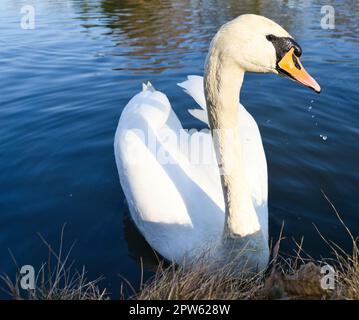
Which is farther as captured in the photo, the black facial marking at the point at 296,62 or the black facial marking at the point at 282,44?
the black facial marking at the point at 296,62

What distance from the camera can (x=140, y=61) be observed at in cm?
1239

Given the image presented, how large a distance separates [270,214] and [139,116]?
2158 millimetres

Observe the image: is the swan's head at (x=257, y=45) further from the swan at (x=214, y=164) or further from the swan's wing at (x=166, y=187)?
the swan's wing at (x=166, y=187)

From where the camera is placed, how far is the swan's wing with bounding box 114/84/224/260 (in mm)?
4093

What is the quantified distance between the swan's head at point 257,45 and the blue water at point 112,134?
2.29 m

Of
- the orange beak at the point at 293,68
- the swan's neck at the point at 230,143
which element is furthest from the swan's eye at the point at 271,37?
the swan's neck at the point at 230,143

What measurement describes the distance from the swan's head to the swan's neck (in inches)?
5.1

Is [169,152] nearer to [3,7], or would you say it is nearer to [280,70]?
[280,70]

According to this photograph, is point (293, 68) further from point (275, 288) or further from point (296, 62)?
point (275, 288)

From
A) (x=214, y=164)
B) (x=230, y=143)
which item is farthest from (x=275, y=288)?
(x=214, y=164)

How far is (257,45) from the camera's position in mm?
3027

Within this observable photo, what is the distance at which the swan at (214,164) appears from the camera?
306 centimetres

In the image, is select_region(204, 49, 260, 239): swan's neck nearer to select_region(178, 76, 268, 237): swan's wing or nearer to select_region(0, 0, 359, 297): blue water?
select_region(178, 76, 268, 237): swan's wing

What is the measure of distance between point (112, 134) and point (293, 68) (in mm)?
4816
